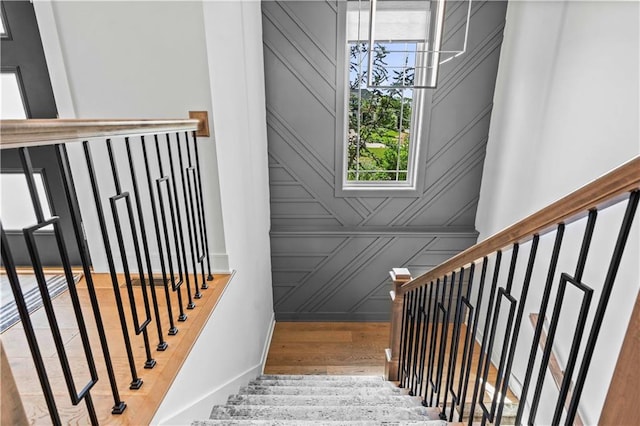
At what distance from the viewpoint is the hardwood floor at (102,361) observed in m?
→ 1.13

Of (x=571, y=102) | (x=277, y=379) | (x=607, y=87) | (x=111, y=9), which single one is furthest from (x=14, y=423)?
(x=571, y=102)

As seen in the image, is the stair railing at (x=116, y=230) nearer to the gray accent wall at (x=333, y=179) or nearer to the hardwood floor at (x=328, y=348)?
the gray accent wall at (x=333, y=179)

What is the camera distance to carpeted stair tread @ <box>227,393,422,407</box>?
2.00m

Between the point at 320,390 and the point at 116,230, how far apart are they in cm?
181

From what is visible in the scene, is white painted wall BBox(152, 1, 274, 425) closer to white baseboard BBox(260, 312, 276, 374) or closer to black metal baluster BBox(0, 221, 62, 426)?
white baseboard BBox(260, 312, 276, 374)

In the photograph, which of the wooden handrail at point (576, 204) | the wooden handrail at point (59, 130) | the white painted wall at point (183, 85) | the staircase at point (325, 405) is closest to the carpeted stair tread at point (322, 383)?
the staircase at point (325, 405)

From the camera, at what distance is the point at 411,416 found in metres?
1.76

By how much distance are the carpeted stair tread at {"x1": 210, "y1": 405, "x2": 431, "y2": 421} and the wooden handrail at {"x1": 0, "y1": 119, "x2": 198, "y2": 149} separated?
1.49 meters

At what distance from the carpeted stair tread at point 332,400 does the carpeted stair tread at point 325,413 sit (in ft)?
0.52

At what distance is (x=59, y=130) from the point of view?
0.76 meters

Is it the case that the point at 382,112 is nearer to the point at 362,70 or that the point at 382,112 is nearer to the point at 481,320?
the point at 362,70

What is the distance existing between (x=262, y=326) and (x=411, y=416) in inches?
74.1

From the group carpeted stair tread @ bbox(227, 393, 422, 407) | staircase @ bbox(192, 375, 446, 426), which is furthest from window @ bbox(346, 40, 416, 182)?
carpeted stair tread @ bbox(227, 393, 422, 407)

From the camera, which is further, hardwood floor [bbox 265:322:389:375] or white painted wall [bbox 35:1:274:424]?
hardwood floor [bbox 265:322:389:375]
